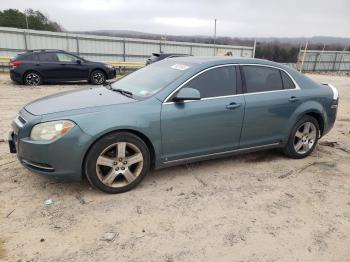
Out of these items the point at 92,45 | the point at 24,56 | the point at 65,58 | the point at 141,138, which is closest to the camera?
the point at 141,138

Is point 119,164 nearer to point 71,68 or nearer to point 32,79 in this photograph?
point 32,79

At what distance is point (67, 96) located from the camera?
4.31 metres

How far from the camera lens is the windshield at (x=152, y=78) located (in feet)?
14.0

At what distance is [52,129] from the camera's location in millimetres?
3537

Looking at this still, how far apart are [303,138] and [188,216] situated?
272 cm

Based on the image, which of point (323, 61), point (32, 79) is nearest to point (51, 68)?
point (32, 79)

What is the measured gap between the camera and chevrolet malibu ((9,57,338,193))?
11.8 feet

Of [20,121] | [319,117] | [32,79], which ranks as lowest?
[32,79]

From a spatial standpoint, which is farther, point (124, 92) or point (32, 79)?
point (32, 79)

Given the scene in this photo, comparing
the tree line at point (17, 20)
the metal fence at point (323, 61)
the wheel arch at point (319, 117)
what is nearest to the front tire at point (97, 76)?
the wheel arch at point (319, 117)

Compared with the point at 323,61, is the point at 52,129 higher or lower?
higher

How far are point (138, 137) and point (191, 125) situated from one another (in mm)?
692

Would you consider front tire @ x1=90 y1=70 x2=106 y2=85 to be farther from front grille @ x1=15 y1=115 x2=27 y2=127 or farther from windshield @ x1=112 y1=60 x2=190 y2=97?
front grille @ x1=15 y1=115 x2=27 y2=127

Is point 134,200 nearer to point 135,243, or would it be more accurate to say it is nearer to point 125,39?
point 135,243
